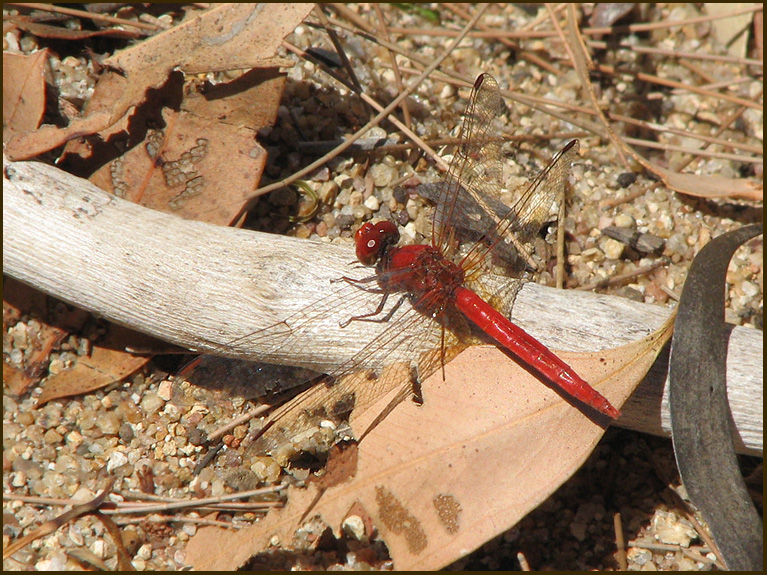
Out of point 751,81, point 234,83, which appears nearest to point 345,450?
point 234,83

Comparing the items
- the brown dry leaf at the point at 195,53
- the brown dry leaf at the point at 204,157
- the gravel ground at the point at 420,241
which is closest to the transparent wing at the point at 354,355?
the gravel ground at the point at 420,241

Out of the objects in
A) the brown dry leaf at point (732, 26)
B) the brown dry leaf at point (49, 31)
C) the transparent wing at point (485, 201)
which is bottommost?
the transparent wing at point (485, 201)

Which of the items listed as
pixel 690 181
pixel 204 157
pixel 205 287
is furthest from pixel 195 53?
pixel 690 181

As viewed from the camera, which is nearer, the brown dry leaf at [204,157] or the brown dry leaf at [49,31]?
the brown dry leaf at [204,157]

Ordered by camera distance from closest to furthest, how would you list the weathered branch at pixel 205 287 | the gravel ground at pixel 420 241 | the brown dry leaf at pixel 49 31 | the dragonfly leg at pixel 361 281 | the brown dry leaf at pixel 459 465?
the brown dry leaf at pixel 459 465, the weathered branch at pixel 205 287, the dragonfly leg at pixel 361 281, the gravel ground at pixel 420 241, the brown dry leaf at pixel 49 31

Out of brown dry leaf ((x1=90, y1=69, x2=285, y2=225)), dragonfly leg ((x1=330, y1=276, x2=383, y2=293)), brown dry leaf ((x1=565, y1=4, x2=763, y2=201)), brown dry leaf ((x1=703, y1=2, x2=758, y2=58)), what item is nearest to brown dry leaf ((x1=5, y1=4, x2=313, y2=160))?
brown dry leaf ((x1=90, y1=69, x2=285, y2=225))

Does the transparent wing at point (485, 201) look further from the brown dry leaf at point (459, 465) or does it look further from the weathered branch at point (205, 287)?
the brown dry leaf at point (459, 465)
